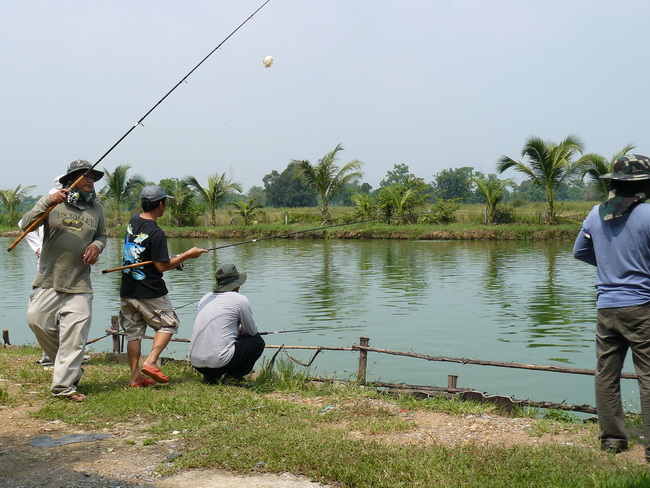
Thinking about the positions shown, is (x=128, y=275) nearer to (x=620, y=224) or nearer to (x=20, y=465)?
(x=20, y=465)

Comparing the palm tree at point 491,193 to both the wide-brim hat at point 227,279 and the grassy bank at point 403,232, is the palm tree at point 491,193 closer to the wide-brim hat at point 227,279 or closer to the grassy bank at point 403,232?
the grassy bank at point 403,232

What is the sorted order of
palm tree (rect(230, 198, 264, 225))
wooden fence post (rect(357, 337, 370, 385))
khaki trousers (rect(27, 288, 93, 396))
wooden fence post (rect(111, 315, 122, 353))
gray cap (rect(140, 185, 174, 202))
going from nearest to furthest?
khaki trousers (rect(27, 288, 93, 396)) < gray cap (rect(140, 185, 174, 202)) < wooden fence post (rect(357, 337, 370, 385)) < wooden fence post (rect(111, 315, 122, 353)) < palm tree (rect(230, 198, 264, 225))

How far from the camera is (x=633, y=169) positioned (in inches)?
169

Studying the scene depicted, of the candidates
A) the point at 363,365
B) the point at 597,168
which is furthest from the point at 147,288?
the point at 597,168

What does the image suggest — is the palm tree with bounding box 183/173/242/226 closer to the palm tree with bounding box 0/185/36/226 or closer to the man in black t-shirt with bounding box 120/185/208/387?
the palm tree with bounding box 0/185/36/226

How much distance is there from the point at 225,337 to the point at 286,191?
7326 centimetres

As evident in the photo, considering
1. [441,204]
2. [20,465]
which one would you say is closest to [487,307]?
[20,465]

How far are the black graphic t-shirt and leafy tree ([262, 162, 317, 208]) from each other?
231 ft

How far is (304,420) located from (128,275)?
1.99 m

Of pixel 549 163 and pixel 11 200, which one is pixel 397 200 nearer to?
pixel 549 163

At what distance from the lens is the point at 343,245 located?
31.2 metres

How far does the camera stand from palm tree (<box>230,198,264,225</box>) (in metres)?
40.1

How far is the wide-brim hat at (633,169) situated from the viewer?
4254 millimetres

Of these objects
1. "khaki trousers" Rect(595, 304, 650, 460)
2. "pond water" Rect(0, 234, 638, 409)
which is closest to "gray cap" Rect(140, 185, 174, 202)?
"pond water" Rect(0, 234, 638, 409)
